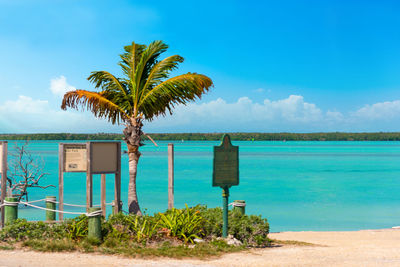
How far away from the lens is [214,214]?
35.4 ft

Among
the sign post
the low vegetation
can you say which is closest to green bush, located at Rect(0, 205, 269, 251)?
the low vegetation

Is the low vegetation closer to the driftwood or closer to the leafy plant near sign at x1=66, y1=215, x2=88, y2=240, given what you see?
the leafy plant near sign at x1=66, y1=215, x2=88, y2=240

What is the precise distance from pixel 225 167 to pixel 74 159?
4.17 m

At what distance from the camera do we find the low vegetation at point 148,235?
878cm

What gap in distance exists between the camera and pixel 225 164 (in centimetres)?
1010

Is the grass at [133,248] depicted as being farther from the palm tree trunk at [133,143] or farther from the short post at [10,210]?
the palm tree trunk at [133,143]

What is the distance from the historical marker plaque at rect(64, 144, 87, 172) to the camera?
11.4 m

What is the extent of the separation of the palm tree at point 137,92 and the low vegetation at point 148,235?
3.27m

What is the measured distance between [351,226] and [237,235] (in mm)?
15861

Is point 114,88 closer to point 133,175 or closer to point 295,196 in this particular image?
Answer: point 133,175

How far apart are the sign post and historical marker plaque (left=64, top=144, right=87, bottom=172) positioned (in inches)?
147

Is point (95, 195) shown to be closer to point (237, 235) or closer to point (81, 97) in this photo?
point (81, 97)

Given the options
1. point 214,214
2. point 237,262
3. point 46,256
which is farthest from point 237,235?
point 46,256

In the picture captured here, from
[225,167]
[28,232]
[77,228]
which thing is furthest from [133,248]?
[225,167]
